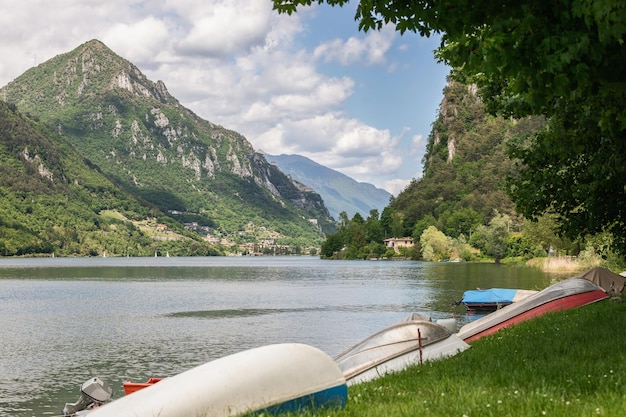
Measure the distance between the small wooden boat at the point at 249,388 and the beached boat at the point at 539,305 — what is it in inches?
879

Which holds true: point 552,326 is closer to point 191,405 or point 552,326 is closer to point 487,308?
Result: point 191,405

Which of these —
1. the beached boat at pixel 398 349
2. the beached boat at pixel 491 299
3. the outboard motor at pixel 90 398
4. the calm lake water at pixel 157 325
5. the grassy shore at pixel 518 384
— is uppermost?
the grassy shore at pixel 518 384

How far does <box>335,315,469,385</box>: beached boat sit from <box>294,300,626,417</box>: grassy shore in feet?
11.3

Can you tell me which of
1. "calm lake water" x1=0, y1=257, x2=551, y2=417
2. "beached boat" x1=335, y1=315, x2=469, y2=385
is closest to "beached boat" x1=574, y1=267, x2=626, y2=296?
Result: "calm lake water" x1=0, y1=257, x2=551, y2=417

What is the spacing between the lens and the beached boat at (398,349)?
62.4 ft

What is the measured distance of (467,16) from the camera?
9.57 metres

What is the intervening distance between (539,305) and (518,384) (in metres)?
22.6

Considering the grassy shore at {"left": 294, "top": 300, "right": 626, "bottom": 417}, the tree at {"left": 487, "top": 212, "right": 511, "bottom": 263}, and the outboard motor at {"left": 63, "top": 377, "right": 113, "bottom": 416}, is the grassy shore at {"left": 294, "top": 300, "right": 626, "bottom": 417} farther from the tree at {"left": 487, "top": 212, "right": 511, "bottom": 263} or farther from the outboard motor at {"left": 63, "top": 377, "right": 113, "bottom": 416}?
the tree at {"left": 487, "top": 212, "right": 511, "bottom": 263}

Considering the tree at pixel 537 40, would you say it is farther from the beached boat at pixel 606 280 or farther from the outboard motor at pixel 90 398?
the beached boat at pixel 606 280

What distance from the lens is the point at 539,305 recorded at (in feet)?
102

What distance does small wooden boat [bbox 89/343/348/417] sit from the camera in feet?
27.9

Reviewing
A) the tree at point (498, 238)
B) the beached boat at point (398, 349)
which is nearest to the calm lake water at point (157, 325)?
the beached boat at point (398, 349)

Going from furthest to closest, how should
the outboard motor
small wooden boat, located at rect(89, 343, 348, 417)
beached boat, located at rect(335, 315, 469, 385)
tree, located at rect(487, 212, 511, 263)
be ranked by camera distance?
1. tree, located at rect(487, 212, 511, 263)
2. the outboard motor
3. beached boat, located at rect(335, 315, 469, 385)
4. small wooden boat, located at rect(89, 343, 348, 417)

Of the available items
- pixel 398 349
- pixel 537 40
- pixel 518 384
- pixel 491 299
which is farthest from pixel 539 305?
pixel 491 299
